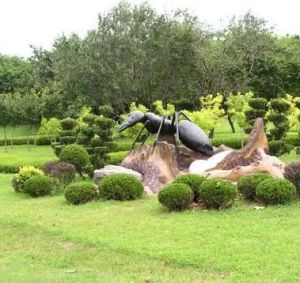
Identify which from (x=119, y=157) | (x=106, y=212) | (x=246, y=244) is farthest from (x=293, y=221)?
(x=119, y=157)

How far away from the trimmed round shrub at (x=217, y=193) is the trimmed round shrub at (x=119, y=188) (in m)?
2.07

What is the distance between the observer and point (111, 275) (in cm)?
720

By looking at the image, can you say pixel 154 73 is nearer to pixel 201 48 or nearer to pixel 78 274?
pixel 201 48

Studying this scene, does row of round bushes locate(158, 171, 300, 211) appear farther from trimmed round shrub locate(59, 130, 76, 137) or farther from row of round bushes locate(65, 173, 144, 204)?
trimmed round shrub locate(59, 130, 76, 137)

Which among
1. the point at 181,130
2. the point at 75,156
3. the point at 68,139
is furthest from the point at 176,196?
the point at 68,139

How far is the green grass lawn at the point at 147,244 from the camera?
23.5 feet

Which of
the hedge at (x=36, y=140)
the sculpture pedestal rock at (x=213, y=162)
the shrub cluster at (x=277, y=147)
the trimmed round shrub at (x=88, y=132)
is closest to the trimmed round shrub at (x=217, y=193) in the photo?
the sculpture pedestal rock at (x=213, y=162)

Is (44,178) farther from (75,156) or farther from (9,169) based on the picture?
(9,169)

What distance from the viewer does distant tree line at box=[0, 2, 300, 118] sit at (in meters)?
31.0

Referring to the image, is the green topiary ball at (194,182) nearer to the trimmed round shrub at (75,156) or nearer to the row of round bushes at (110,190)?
the row of round bushes at (110,190)

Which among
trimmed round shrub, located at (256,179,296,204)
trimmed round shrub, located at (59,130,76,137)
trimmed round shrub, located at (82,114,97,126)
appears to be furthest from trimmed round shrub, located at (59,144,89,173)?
trimmed round shrub, located at (256,179,296,204)

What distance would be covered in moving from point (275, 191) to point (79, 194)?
13.5 feet

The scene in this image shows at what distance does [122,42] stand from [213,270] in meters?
24.6

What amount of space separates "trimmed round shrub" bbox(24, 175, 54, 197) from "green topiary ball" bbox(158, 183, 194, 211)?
13.5 ft
